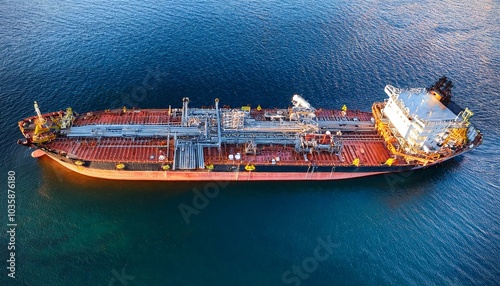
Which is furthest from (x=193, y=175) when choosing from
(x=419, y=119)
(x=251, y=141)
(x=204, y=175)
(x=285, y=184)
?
(x=419, y=119)

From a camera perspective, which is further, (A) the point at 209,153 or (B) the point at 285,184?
(B) the point at 285,184

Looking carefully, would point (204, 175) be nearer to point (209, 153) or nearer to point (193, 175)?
point (193, 175)

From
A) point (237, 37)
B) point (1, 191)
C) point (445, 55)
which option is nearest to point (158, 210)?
point (1, 191)

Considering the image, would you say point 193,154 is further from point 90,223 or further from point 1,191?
point 1,191

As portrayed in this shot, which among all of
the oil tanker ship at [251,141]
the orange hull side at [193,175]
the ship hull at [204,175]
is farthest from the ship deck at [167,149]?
the orange hull side at [193,175]

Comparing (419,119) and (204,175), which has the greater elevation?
(419,119)

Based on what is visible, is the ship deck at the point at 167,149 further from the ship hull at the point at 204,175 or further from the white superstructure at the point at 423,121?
the white superstructure at the point at 423,121
